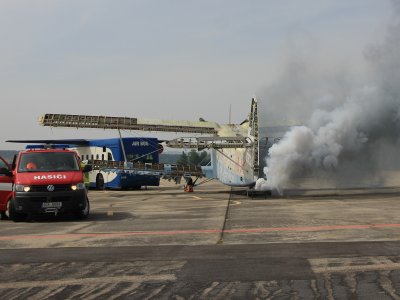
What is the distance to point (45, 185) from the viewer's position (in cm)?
1316

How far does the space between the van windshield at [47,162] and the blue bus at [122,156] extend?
50.9 ft

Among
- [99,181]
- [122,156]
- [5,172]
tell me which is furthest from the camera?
[99,181]

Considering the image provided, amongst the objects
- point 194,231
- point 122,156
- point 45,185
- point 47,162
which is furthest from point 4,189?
point 122,156

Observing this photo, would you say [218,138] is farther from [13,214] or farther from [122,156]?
[13,214]

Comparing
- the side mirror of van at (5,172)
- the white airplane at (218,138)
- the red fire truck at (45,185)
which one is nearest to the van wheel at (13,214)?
the red fire truck at (45,185)

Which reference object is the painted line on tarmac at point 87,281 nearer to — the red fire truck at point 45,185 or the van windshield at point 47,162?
the red fire truck at point 45,185

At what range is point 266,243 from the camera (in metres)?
9.00

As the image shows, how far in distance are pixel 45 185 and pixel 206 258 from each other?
276 inches

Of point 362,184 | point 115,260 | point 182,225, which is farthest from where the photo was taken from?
point 362,184

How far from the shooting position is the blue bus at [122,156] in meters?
31.3

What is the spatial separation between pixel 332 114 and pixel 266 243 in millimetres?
13546

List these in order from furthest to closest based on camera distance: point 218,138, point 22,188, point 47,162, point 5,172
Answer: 1. point 218,138
2. point 47,162
3. point 5,172
4. point 22,188

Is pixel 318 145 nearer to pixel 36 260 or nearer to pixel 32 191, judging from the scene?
pixel 32 191

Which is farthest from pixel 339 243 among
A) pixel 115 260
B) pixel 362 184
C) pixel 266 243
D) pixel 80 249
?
pixel 362 184
